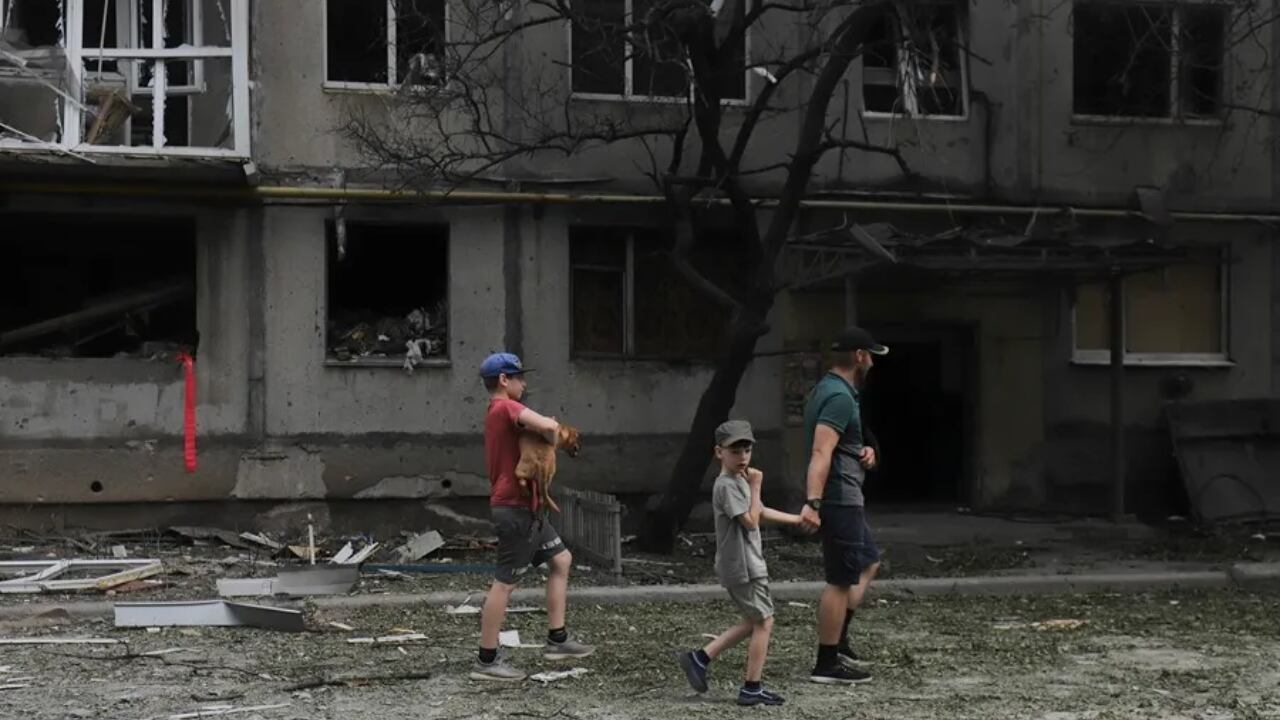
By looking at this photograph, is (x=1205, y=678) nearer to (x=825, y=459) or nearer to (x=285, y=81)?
(x=825, y=459)

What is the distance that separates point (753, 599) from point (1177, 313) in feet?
37.2

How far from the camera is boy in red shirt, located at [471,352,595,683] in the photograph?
7.81 metres

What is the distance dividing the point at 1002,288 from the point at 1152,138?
260 centimetres

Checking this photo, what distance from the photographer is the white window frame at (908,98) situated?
51.5 feet

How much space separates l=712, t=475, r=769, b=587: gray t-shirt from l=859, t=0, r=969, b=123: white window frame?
9241 mm

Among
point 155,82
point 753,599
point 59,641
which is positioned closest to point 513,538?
point 753,599

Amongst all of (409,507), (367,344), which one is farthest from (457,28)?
(409,507)

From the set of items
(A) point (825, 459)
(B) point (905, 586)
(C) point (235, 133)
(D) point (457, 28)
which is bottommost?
(B) point (905, 586)

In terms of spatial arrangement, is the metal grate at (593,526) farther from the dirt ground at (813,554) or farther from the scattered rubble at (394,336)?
the scattered rubble at (394,336)

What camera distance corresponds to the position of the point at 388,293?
50.4 feet

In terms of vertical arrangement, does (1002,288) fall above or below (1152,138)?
below

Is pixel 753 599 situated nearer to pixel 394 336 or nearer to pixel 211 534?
pixel 211 534

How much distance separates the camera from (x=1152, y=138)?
16453mm

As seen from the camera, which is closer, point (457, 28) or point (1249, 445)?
point (457, 28)
